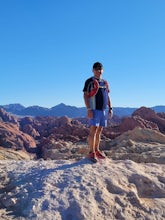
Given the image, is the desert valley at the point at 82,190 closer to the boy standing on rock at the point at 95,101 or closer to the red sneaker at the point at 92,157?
the red sneaker at the point at 92,157

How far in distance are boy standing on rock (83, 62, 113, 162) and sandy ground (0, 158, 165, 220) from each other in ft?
1.59

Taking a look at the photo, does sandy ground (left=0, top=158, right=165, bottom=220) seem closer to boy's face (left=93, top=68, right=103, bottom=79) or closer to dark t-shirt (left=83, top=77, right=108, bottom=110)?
dark t-shirt (left=83, top=77, right=108, bottom=110)

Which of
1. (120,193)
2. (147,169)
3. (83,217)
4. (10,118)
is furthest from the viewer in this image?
(10,118)

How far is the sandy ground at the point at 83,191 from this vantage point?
5.27 m

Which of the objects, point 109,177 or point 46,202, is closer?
point 46,202

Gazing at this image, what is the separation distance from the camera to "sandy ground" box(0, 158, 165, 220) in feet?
17.3

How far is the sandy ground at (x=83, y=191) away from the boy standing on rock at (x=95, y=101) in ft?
1.59

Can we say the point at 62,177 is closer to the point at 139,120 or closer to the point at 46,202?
the point at 46,202

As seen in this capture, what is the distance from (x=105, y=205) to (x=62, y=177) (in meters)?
0.88

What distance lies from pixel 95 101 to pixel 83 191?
1.82 metres

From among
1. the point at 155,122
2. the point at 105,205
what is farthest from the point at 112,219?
the point at 155,122

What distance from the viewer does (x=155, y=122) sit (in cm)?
4619

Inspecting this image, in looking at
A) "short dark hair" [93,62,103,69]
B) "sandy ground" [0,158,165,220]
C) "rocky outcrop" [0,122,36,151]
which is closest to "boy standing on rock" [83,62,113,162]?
"short dark hair" [93,62,103,69]

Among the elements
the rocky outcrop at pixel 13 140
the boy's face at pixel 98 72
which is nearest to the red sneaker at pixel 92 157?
the boy's face at pixel 98 72
